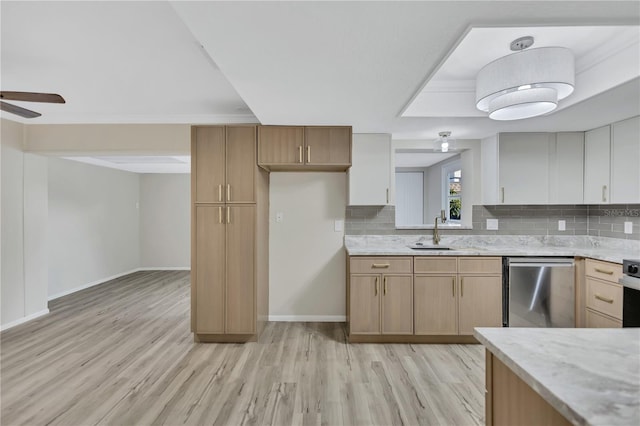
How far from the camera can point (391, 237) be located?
3719mm

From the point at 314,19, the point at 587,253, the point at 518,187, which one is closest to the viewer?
the point at 314,19

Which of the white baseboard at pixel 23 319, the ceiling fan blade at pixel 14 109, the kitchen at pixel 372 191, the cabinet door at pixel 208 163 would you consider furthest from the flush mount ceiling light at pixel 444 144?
the white baseboard at pixel 23 319

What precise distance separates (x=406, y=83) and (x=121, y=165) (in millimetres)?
5877

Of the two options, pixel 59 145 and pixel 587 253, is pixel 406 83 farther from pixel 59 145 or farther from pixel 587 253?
pixel 59 145

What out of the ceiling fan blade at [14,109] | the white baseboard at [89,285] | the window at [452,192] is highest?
the ceiling fan blade at [14,109]

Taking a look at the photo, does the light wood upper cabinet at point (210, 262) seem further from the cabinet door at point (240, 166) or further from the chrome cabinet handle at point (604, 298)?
the chrome cabinet handle at point (604, 298)

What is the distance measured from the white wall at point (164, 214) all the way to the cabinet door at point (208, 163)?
4.25 m

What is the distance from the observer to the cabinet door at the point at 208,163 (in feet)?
10.4

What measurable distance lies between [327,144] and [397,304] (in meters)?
1.76

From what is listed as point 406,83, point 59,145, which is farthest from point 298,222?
point 59,145

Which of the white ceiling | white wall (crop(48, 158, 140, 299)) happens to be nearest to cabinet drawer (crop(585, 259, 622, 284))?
the white ceiling

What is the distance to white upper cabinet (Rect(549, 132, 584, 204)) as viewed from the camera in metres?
3.35

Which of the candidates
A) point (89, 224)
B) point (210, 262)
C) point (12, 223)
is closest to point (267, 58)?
point (210, 262)

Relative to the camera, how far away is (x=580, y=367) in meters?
0.84
